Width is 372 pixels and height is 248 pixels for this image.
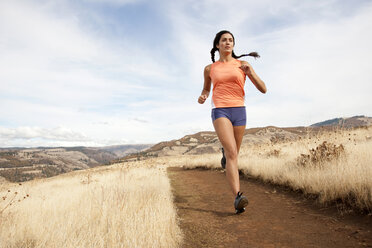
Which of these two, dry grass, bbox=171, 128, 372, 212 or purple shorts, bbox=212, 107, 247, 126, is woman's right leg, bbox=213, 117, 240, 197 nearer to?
purple shorts, bbox=212, 107, 247, 126

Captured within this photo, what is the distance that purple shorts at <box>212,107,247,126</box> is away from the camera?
A: 11.5ft

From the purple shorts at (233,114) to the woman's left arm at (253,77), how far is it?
1.34 feet

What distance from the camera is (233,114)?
11.6ft

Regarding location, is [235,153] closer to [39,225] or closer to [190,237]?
[190,237]

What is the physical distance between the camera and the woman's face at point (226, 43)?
12.0 ft

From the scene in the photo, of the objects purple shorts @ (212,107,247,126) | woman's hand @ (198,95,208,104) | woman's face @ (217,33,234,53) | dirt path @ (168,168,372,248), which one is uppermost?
woman's face @ (217,33,234,53)

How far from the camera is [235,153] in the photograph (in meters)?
3.48

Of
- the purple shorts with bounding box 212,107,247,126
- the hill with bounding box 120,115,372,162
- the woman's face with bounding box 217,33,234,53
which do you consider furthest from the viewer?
the hill with bounding box 120,115,372,162

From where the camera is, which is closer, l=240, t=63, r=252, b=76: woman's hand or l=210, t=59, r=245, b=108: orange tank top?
l=240, t=63, r=252, b=76: woman's hand

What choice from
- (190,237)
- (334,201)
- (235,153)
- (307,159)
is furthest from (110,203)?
(307,159)

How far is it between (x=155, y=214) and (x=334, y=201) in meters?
2.72

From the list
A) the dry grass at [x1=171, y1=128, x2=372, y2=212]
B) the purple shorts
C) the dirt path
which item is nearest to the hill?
the dry grass at [x1=171, y1=128, x2=372, y2=212]

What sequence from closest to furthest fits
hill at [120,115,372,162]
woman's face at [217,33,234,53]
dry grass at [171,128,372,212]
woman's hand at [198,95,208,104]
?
dry grass at [171,128,372,212]
woman's face at [217,33,234,53]
woman's hand at [198,95,208,104]
hill at [120,115,372,162]

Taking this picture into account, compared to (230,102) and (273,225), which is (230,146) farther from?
(273,225)
